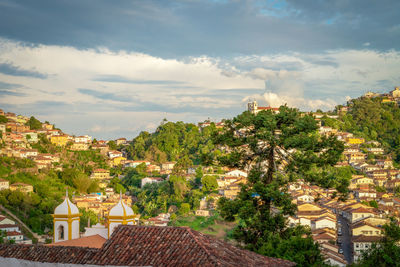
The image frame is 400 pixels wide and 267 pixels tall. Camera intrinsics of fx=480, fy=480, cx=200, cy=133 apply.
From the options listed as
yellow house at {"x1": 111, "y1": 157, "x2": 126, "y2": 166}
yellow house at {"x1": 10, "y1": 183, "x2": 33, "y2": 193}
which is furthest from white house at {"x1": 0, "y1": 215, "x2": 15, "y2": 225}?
yellow house at {"x1": 111, "y1": 157, "x2": 126, "y2": 166}

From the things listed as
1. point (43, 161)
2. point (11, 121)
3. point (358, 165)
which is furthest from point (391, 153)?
point (11, 121)

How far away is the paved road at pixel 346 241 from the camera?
106 ft

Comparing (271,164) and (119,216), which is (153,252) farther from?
(271,164)

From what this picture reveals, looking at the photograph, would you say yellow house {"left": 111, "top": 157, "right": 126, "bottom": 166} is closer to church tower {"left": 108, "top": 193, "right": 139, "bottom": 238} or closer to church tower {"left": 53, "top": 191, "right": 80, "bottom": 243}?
church tower {"left": 53, "top": 191, "right": 80, "bottom": 243}

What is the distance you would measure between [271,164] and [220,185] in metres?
40.0

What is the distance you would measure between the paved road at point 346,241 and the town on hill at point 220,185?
144 millimetres

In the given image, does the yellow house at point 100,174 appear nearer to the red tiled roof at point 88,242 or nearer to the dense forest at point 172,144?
the dense forest at point 172,144

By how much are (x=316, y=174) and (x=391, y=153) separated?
213 ft

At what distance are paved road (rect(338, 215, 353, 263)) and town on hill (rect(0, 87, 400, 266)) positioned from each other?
5.7 inches

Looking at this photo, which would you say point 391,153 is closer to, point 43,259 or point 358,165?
point 358,165

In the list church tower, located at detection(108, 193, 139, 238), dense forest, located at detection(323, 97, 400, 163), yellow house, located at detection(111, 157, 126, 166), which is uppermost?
dense forest, located at detection(323, 97, 400, 163)

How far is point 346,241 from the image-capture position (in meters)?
36.9

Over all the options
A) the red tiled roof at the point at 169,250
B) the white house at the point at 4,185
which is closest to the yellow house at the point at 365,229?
the red tiled roof at the point at 169,250

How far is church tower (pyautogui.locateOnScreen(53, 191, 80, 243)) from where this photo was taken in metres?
16.4
